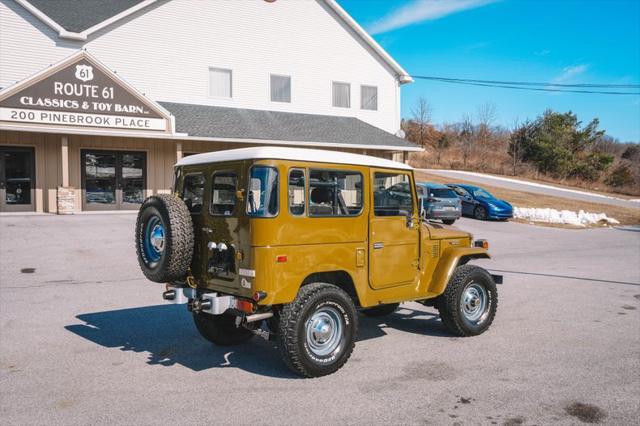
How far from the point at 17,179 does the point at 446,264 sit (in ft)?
62.2

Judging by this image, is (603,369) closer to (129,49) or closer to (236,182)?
(236,182)

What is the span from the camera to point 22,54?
20.9 metres

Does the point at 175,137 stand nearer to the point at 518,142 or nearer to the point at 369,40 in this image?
→ the point at 369,40

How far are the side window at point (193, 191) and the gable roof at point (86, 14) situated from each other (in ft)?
61.5

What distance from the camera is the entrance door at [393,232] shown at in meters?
5.98

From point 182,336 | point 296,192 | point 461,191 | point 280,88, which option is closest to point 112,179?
point 280,88

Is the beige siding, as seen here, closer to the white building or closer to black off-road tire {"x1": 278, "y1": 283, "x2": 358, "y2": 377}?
the white building

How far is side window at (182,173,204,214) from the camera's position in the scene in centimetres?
586

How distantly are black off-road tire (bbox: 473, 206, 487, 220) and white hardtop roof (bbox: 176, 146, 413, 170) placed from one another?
60.9ft

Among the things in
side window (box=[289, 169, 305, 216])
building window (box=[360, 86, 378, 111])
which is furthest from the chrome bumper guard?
building window (box=[360, 86, 378, 111])

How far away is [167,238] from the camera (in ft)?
17.6

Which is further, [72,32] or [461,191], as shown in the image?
[461,191]

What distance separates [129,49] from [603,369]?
22423 millimetres

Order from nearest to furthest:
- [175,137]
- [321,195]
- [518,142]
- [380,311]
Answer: [321,195]
[380,311]
[175,137]
[518,142]
